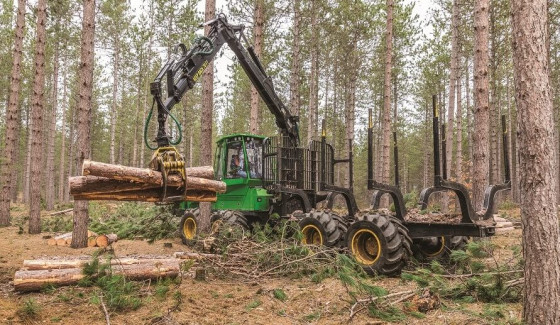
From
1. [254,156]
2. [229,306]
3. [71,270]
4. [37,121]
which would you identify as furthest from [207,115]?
[37,121]

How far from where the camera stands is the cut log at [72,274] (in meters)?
5.12

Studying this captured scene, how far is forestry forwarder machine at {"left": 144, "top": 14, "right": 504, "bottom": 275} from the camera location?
660 cm

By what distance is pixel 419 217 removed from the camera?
7379 mm

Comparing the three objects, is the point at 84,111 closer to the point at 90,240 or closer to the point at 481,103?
the point at 90,240

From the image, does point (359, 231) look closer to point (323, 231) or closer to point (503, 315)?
point (323, 231)

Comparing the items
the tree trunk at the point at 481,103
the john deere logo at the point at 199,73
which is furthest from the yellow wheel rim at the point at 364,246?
the john deere logo at the point at 199,73

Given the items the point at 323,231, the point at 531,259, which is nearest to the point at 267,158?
the point at 323,231

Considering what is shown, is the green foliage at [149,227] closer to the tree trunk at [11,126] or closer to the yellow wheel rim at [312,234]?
the tree trunk at [11,126]

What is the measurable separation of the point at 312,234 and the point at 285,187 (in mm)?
1416

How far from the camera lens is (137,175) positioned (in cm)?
400

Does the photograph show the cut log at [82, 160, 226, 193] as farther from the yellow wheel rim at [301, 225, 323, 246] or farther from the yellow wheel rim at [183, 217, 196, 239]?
the yellow wheel rim at [183, 217, 196, 239]

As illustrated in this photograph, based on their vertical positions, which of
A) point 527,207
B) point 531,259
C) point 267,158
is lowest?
point 531,259

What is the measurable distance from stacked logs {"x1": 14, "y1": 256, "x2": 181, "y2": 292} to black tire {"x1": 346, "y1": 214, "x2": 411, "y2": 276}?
308 cm

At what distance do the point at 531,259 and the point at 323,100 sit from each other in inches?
1117
